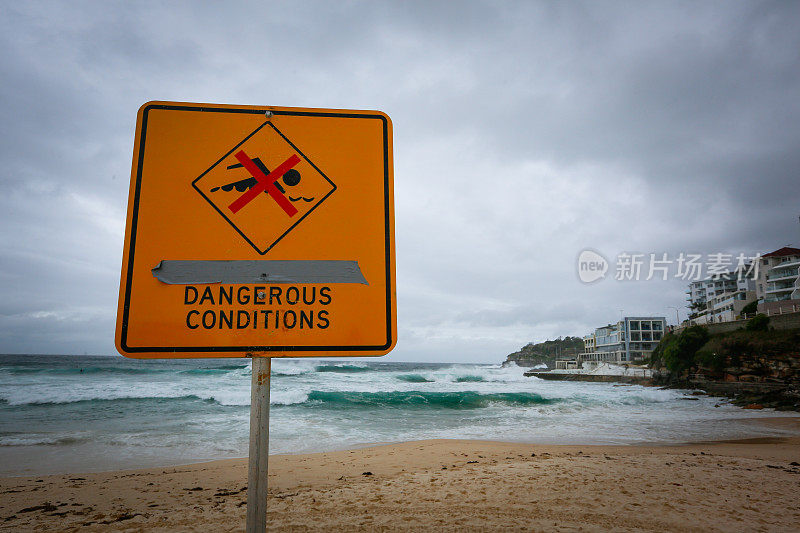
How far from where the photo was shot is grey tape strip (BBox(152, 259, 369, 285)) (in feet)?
4.21

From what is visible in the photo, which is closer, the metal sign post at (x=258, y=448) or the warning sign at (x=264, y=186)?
the metal sign post at (x=258, y=448)

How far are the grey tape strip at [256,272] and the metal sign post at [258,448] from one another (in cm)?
27

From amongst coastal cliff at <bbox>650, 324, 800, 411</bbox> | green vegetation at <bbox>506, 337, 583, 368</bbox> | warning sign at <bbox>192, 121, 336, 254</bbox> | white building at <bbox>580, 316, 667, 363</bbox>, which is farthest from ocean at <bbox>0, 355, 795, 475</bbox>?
green vegetation at <bbox>506, 337, 583, 368</bbox>

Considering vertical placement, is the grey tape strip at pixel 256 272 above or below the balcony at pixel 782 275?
below

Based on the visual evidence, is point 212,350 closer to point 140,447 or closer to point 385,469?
point 385,469

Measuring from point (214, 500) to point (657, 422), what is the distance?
14715mm

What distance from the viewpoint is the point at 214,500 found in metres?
5.35

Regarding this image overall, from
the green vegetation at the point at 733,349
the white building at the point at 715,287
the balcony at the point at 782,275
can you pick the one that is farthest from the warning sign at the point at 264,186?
the white building at the point at 715,287

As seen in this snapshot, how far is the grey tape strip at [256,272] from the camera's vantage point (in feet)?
4.21

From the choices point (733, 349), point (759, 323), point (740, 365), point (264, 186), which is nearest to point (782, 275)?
point (759, 323)

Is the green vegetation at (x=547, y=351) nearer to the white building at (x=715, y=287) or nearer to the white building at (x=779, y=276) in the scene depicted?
the white building at (x=715, y=287)

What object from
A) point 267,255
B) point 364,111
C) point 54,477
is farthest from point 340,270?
point 54,477

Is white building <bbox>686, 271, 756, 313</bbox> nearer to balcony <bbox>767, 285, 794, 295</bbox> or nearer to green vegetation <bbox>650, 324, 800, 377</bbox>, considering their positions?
balcony <bbox>767, 285, 794, 295</bbox>

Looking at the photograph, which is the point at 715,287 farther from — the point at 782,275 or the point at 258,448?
the point at 258,448
